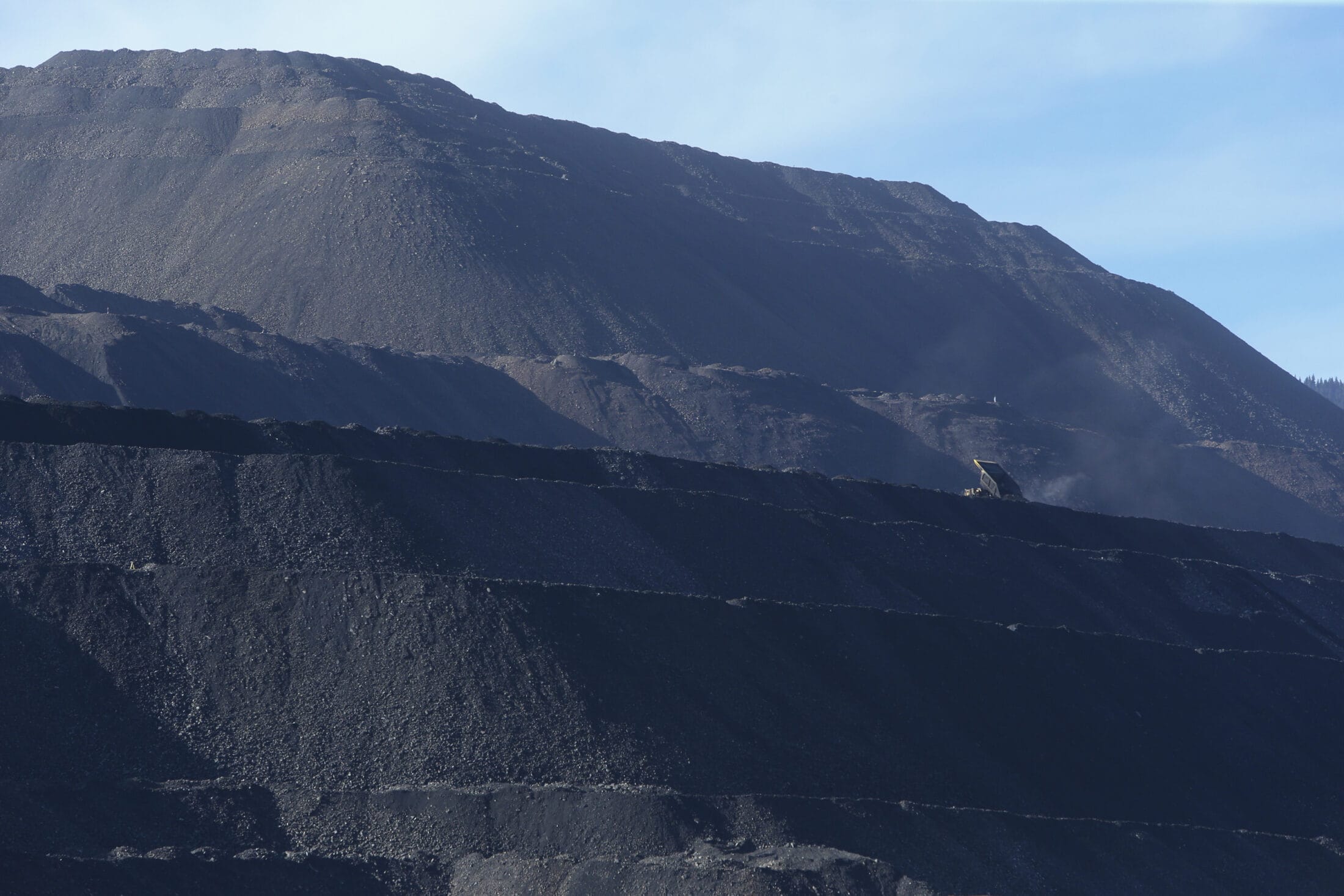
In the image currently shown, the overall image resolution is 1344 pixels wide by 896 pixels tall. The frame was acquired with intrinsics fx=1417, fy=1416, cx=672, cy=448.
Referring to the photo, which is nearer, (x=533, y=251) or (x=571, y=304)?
(x=571, y=304)

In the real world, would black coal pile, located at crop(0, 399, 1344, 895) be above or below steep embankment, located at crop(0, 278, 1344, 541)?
below

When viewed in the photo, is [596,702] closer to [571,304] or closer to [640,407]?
[640,407]

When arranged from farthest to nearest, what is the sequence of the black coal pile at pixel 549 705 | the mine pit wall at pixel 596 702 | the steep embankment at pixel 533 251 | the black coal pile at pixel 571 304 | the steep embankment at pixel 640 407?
1. the steep embankment at pixel 533 251
2. the black coal pile at pixel 571 304
3. the steep embankment at pixel 640 407
4. the mine pit wall at pixel 596 702
5. the black coal pile at pixel 549 705

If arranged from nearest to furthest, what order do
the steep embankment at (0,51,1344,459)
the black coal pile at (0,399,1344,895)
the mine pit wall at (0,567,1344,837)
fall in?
the black coal pile at (0,399,1344,895) → the mine pit wall at (0,567,1344,837) → the steep embankment at (0,51,1344,459)

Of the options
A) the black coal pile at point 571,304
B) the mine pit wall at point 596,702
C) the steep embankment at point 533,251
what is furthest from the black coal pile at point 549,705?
the steep embankment at point 533,251

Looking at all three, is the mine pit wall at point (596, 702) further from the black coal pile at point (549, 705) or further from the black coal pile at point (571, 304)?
the black coal pile at point (571, 304)

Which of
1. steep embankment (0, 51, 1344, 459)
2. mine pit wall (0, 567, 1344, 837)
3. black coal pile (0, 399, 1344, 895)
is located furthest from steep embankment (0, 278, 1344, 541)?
mine pit wall (0, 567, 1344, 837)

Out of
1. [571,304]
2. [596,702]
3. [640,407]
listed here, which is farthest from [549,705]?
[571,304]

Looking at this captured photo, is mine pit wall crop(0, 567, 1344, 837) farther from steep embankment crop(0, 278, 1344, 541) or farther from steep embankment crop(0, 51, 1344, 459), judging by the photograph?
steep embankment crop(0, 51, 1344, 459)

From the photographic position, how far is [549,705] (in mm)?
20922

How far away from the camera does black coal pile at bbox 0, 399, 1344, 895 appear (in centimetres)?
1830

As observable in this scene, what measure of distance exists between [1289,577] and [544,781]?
2597 centimetres

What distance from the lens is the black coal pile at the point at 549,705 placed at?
18297mm

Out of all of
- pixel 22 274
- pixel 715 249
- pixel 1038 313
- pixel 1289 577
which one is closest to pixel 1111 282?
pixel 1038 313
